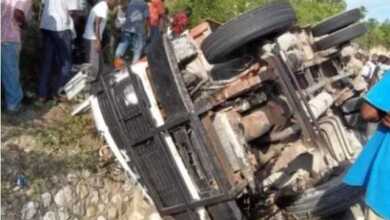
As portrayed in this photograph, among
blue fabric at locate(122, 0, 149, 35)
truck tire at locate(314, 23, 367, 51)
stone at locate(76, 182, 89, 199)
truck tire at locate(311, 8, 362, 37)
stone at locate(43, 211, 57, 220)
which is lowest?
stone at locate(43, 211, 57, 220)

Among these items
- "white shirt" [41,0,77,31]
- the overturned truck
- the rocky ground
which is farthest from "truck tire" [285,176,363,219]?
"white shirt" [41,0,77,31]

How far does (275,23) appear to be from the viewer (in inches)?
211

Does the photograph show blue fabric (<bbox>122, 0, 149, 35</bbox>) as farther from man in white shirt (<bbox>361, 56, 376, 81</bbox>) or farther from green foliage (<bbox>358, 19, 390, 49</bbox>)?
green foliage (<bbox>358, 19, 390, 49</bbox>)

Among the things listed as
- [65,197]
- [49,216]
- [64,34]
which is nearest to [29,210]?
[49,216]

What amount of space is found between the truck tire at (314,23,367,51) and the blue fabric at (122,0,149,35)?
95.8 inches

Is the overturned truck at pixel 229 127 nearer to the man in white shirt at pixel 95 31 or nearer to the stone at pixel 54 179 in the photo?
the stone at pixel 54 179

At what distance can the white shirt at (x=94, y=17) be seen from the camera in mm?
7719

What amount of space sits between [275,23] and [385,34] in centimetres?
2387

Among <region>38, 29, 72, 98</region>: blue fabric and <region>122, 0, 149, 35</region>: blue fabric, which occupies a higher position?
<region>122, 0, 149, 35</region>: blue fabric

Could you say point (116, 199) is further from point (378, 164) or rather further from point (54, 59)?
point (378, 164)

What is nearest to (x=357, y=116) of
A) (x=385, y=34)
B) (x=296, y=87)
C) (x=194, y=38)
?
(x=296, y=87)

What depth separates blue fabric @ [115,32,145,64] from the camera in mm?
8336

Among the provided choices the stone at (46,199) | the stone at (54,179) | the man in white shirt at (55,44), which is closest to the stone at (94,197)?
the stone at (54,179)

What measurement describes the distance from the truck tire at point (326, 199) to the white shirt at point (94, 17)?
3226 mm
